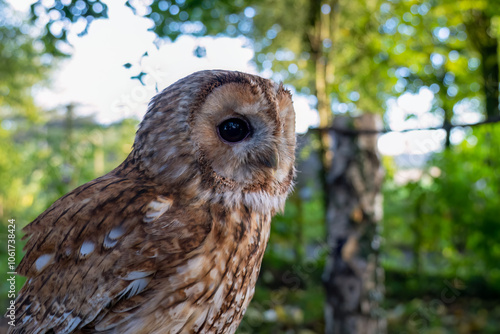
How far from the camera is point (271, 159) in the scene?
1128 mm

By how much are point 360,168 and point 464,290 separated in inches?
115

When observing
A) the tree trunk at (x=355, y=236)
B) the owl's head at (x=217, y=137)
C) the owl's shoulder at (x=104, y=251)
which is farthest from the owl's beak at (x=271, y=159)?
the tree trunk at (x=355, y=236)

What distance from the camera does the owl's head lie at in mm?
1042

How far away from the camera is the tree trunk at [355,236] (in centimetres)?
246

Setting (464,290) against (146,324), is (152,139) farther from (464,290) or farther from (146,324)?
(464,290)

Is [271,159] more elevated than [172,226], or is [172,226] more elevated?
[271,159]

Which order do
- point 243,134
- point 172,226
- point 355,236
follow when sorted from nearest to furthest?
point 172,226
point 243,134
point 355,236

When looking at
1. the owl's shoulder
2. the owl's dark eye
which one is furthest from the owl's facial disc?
the owl's shoulder

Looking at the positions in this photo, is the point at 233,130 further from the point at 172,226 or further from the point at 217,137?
the point at 172,226

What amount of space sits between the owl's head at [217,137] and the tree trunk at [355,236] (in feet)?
4.77

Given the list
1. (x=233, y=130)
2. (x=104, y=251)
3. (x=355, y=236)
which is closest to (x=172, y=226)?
(x=104, y=251)

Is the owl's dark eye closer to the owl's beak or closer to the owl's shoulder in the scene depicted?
the owl's beak

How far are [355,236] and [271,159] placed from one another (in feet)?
5.19

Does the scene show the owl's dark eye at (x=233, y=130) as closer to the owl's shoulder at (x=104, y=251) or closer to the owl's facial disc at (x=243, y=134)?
the owl's facial disc at (x=243, y=134)
